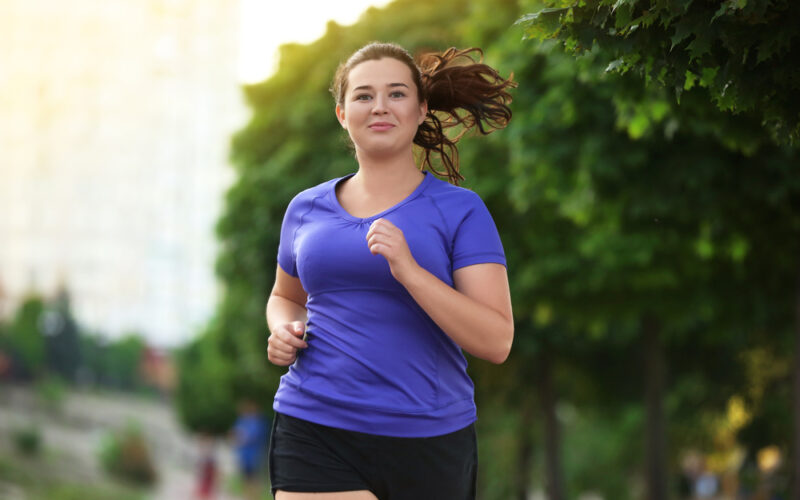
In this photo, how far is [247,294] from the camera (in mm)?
22203

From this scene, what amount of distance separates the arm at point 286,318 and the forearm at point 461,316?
Result: 0.38 m

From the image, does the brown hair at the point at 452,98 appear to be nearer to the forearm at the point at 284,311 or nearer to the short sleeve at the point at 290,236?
the short sleeve at the point at 290,236

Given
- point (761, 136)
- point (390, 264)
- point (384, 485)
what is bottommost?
point (384, 485)

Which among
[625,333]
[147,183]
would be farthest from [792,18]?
[147,183]

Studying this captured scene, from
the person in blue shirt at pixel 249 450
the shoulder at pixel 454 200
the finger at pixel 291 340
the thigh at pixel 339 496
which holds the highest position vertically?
the shoulder at pixel 454 200

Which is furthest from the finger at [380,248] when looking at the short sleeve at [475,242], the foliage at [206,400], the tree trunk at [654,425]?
the foliage at [206,400]

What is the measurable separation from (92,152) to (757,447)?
3516cm

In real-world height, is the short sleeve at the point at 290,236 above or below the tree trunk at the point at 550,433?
above

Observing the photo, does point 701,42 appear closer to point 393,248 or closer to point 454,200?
point 454,200

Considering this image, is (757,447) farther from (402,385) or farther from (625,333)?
(402,385)

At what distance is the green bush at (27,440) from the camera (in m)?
31.1

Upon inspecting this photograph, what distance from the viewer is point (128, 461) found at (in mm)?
33188

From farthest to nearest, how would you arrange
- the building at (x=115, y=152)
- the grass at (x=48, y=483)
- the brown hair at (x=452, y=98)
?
1. the building at (x=115, y=152)
2. the grass at (x=48, y=483)
3. the brown hair at (x=452, y=98)

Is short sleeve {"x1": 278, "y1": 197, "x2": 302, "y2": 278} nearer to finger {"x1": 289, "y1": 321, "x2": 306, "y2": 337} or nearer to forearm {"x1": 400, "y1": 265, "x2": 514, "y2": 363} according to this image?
finger {"x1": 289, "y1": 321, "x2": 306, "y2": 337}
